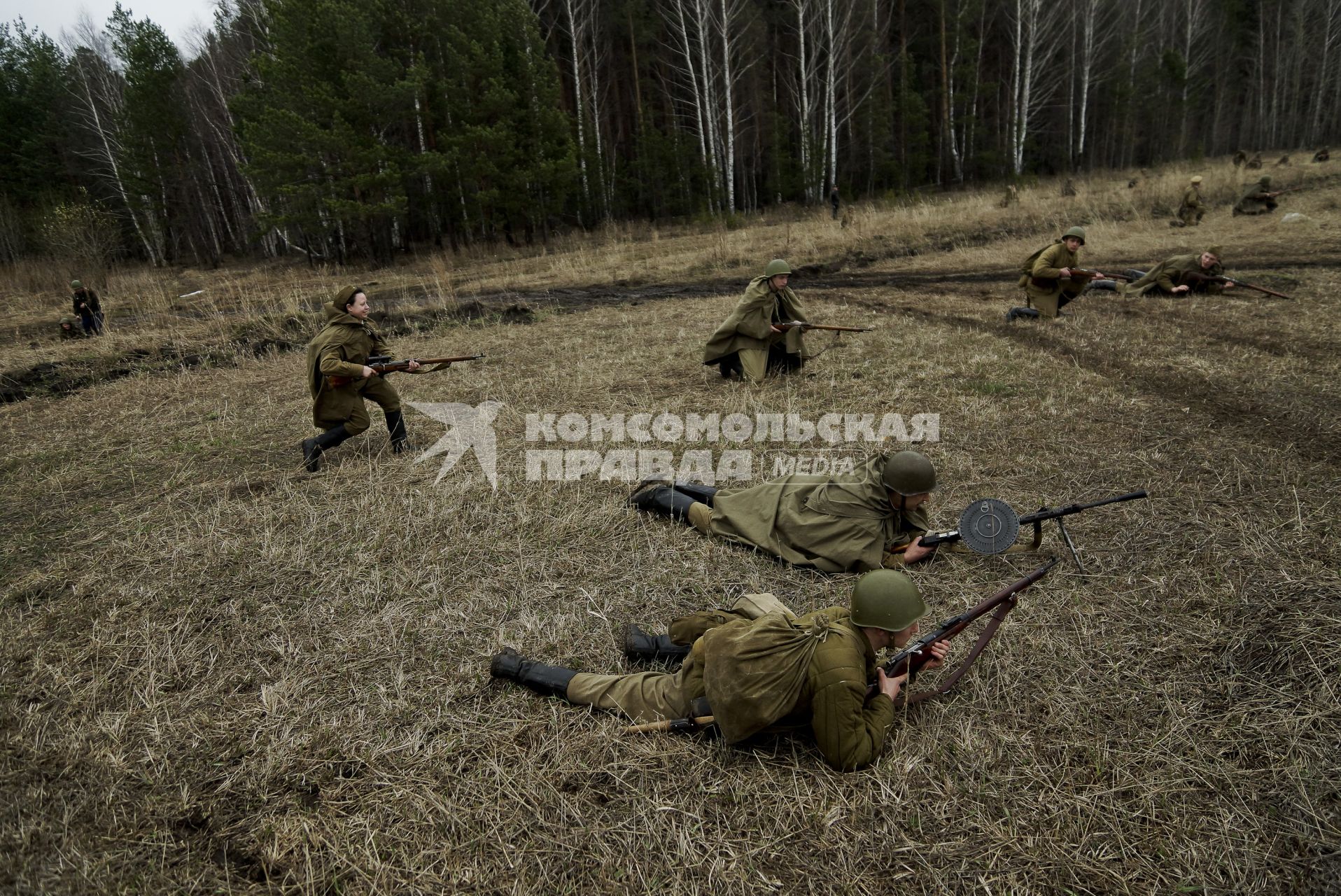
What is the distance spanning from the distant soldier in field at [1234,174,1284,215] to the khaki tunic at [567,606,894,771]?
60.8 ft

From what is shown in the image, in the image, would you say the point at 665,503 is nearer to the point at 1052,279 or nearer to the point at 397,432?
the point at 397,432

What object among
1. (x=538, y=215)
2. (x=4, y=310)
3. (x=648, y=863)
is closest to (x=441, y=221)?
(x=538, y=215)

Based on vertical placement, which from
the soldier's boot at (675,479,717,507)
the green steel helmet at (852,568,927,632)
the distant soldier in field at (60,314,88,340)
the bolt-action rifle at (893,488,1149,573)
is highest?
the distant soldier in field at (60,314,88,340)

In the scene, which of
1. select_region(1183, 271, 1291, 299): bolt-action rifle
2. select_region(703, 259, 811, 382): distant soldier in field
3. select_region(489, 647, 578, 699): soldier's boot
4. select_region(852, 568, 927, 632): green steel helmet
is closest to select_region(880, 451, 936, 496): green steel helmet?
select_region(852, 568, 927, 632): green steel helmet

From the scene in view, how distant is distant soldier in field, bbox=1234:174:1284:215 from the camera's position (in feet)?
50.7

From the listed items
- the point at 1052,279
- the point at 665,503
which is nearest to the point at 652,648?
the point at 665,503

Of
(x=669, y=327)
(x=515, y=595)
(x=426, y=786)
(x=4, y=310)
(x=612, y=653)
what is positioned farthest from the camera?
(x=4, y=310)

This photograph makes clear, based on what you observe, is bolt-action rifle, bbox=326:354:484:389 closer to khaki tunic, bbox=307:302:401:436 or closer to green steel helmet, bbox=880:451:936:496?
khaki tunic, bbox=307:302:401:436

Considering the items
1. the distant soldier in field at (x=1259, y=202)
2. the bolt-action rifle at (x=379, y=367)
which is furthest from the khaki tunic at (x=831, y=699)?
the distant soldier in field at (x=1259, y=202)

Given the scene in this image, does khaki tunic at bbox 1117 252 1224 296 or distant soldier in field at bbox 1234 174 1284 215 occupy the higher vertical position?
distant soldier in field at bbox 1234 174 1284 215

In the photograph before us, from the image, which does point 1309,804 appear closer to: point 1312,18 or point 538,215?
point 538,215

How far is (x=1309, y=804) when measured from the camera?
243 cm

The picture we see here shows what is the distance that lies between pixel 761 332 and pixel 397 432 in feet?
12.8

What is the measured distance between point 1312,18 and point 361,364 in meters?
54.4
